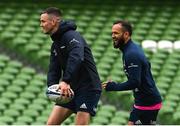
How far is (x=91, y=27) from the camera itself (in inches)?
569

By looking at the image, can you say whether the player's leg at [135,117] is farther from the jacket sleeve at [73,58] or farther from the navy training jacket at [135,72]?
the jacket sleeve at [73,58]

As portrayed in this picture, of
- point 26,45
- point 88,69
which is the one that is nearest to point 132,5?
point 26,45

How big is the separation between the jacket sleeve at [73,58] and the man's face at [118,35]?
47 centimetres

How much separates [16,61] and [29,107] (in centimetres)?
237

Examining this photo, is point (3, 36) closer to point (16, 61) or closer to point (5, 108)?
point (16, 61)

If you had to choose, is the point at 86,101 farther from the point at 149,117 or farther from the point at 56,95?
the point at 149,117

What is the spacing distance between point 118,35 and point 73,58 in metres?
0.69

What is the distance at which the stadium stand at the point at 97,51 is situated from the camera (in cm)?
1120

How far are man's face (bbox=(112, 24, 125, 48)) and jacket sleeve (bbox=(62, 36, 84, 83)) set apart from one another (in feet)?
1.53

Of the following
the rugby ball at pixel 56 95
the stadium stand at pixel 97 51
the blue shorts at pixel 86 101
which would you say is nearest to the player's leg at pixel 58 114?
the blue shorts at pixel 86 101

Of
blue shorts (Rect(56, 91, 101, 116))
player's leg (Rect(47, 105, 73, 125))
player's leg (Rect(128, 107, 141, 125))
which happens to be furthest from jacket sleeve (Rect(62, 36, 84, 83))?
player's leg (Rect(128, 107, 141, 125))

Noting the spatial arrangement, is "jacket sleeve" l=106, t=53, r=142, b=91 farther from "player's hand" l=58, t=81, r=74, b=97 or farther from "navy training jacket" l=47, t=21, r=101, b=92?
"player's hand" l=58, t=81, r=74, b=97

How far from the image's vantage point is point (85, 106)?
7.16m

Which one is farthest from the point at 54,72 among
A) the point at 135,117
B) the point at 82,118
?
the point at 135,117
